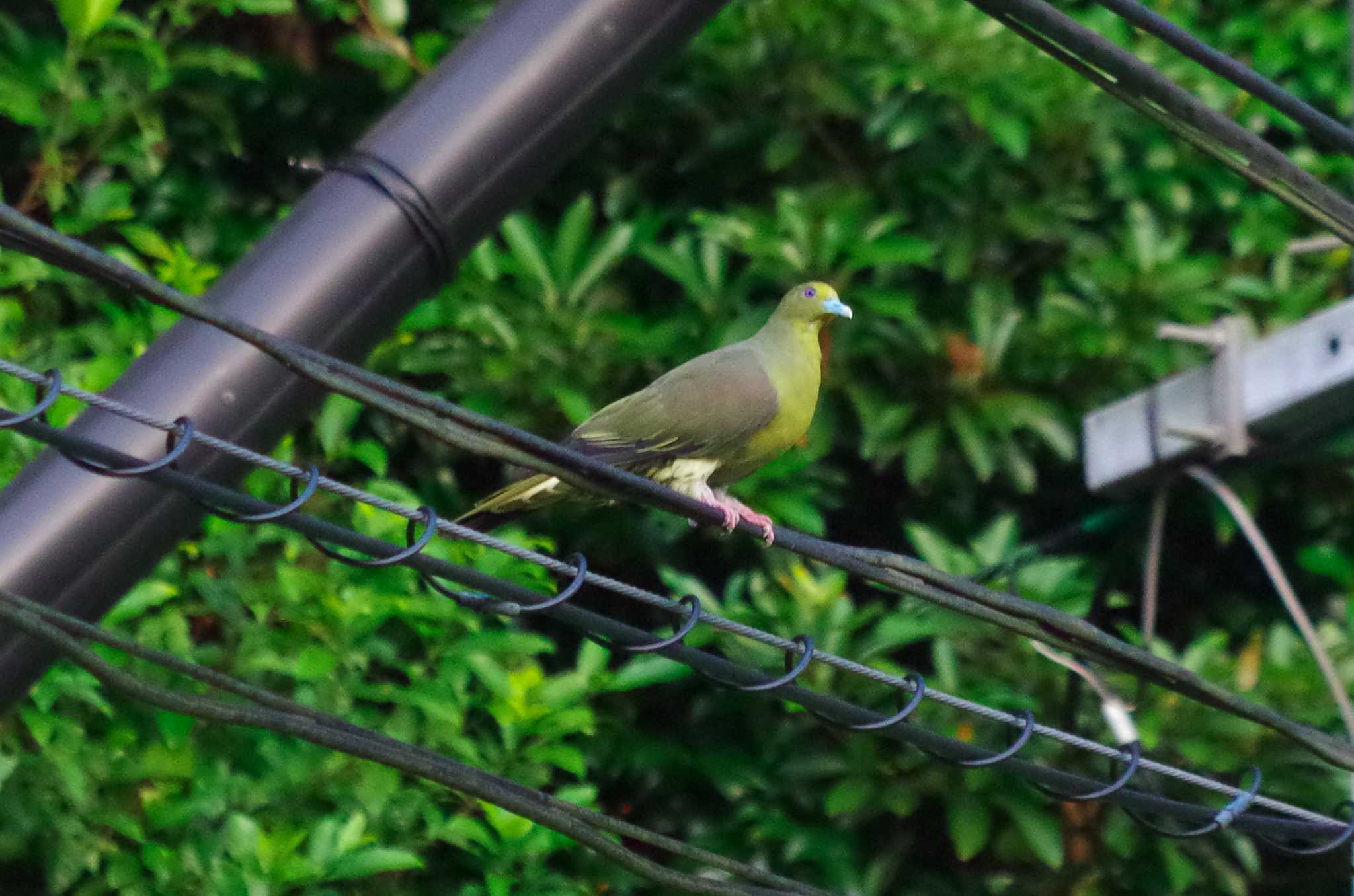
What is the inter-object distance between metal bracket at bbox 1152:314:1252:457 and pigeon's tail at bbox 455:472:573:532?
209 cm

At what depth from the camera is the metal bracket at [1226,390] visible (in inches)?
230

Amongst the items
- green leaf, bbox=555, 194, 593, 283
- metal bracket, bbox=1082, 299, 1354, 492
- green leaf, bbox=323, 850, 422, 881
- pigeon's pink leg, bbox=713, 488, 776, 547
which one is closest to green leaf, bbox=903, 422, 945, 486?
metal bracket, bbox=1082, 299, 1354, 492

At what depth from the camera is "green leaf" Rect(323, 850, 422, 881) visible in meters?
5.14

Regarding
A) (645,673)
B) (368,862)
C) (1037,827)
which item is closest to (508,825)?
(368,862)

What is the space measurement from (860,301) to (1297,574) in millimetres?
1892

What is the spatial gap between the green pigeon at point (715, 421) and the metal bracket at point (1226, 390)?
1.16m

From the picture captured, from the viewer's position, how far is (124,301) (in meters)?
6.20

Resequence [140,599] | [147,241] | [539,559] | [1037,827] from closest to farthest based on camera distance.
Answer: [539,559], [140,599], [1037,827], [147,241]

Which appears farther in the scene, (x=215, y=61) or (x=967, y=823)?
(x=215, y=61)

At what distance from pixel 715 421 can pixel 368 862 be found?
4.52 ft

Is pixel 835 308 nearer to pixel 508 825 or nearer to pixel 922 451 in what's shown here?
pixel 922 451

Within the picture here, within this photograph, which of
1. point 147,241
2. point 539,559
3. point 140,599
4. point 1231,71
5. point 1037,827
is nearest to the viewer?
point 539,559

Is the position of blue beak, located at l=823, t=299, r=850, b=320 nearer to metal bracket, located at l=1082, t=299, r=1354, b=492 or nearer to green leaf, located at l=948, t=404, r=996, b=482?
green leaf, located at l=948, t=404, r=996, b=482

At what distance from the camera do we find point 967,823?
597cm
